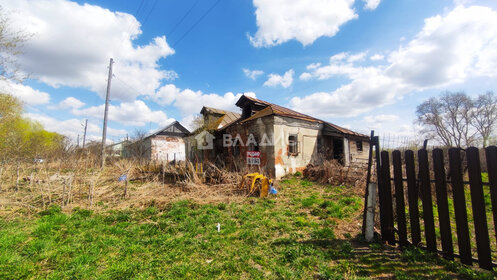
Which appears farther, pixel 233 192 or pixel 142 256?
pixel 233 192

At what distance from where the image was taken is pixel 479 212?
2.69 metres

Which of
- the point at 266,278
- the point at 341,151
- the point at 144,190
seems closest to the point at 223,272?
the point at 266,278

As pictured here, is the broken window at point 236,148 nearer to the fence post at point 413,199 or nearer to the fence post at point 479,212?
the fence post at point 413,199

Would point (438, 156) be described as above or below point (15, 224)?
above

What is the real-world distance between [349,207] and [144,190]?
7653 millimetres

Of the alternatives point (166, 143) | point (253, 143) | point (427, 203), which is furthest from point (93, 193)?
point (166, 143)

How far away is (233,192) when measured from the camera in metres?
7.93

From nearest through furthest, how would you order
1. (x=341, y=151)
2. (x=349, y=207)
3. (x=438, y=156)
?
(x=438, y=156), (x=349, y=207), (x=341, y=151)

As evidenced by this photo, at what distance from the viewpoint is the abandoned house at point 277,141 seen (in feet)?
40.4

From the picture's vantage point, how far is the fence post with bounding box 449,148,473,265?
275 cm

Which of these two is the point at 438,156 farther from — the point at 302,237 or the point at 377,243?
the point at 302,237

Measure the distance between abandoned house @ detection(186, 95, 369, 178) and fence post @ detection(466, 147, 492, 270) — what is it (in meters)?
7.57

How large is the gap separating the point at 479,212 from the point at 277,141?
9743 millimetres

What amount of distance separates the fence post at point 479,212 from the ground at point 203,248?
21cm
